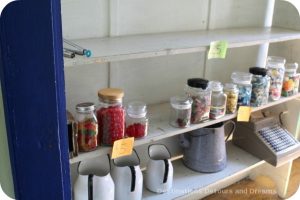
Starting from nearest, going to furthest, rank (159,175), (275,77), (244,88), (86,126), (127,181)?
(86,126) → (127,181) → (159,175) → (244,88) → (275,77)

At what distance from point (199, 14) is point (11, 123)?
3.94 feet

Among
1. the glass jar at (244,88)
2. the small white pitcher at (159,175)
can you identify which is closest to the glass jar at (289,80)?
the glass jar at (244,88)

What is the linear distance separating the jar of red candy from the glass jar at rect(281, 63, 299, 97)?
1.10 meters

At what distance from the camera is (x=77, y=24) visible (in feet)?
4.78

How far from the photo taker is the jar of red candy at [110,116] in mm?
1339

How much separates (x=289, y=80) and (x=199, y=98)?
683 millimetres

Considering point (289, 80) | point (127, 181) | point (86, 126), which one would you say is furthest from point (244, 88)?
point (86, 126)

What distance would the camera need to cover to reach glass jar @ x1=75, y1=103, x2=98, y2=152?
4.26 ft

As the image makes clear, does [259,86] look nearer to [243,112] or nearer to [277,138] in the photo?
[243,112]

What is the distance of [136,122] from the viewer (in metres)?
1.46

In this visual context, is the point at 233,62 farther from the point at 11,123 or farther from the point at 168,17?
the point at 11,123

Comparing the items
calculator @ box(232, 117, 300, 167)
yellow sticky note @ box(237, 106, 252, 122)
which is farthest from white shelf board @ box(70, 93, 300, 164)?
calculator @ box(232, 117, 300, 167)

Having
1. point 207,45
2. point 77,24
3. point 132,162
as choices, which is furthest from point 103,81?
point 207,45

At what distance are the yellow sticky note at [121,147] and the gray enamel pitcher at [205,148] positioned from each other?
553mm
